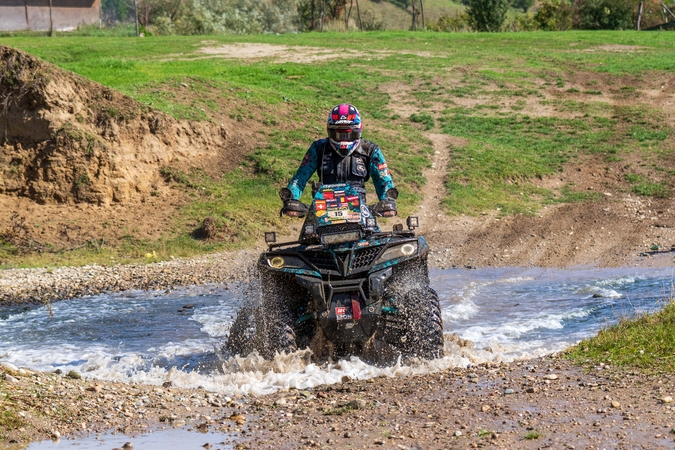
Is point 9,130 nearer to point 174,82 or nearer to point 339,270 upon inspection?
point 174,82

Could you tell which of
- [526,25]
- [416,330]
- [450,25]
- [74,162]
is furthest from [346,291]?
[450,25]

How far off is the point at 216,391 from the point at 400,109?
843 inches

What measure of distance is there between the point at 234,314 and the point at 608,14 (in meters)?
48.2

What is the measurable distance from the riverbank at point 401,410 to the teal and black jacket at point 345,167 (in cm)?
234

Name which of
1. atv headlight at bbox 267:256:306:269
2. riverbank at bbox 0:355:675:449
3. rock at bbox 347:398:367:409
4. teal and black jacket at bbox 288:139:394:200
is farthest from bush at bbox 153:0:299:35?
rock at bbox 347:398:367:409

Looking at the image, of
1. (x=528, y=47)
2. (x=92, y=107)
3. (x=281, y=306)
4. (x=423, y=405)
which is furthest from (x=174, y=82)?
(x=528, y=47)

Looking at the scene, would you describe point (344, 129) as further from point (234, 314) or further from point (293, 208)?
point (234, 314)

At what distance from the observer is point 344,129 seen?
10.1m

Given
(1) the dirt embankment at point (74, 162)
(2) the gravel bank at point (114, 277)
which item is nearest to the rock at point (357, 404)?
(2) the gravel bank at point (114, 277)

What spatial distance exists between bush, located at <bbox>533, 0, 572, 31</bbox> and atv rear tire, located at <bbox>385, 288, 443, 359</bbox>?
5765 centimetres

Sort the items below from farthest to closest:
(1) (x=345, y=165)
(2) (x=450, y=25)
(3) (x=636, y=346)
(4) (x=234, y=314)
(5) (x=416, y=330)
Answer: (2) (x=450, y=25), (4) (x=234, y=314), (1) (x=345, y=165), (5) (x=416, y=330), (3) (x=636, y=346)

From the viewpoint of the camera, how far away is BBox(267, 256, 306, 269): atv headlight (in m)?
9.39

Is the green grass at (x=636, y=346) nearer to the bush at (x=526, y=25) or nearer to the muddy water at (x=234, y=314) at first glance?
the muddy water at (x=234, y=314)

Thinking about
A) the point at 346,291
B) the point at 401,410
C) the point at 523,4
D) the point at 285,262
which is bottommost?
the point at 401,410
